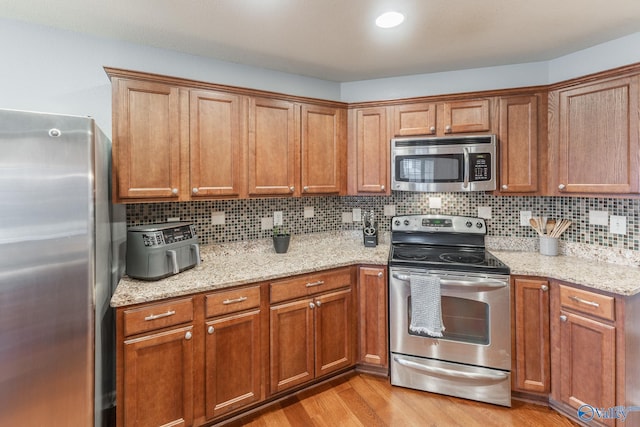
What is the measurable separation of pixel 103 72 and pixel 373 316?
2521mm

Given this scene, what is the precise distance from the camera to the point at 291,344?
7.30 feet

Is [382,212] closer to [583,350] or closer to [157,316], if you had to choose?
[583,350]

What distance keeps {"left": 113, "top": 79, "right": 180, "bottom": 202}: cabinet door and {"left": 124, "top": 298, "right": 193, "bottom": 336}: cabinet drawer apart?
27.1 inches

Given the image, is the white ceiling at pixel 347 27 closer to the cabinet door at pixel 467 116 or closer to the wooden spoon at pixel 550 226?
the cabinet door at pixel 467 116

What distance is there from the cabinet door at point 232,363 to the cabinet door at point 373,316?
0.82 m

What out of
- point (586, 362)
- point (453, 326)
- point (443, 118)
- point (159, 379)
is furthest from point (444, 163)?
point (159, 379)

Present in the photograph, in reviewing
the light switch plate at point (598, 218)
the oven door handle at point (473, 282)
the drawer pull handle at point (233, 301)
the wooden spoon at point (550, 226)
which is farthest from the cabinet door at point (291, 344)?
the light switch plate at point (598, 218)

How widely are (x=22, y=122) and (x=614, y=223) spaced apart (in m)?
3.43

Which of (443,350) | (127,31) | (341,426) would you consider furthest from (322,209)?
(127,31)

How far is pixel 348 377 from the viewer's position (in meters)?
2.52

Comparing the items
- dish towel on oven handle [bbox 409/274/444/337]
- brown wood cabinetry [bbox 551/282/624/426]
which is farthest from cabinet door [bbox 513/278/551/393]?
dish towel on oven handle [bbox 409/274/444/337]

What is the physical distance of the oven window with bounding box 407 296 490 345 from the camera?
224 centimetres

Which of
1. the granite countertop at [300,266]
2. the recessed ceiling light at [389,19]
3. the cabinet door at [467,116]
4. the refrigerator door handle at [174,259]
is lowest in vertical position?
the granite countertop at [300,266]

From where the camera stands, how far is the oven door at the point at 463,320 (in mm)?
2178
